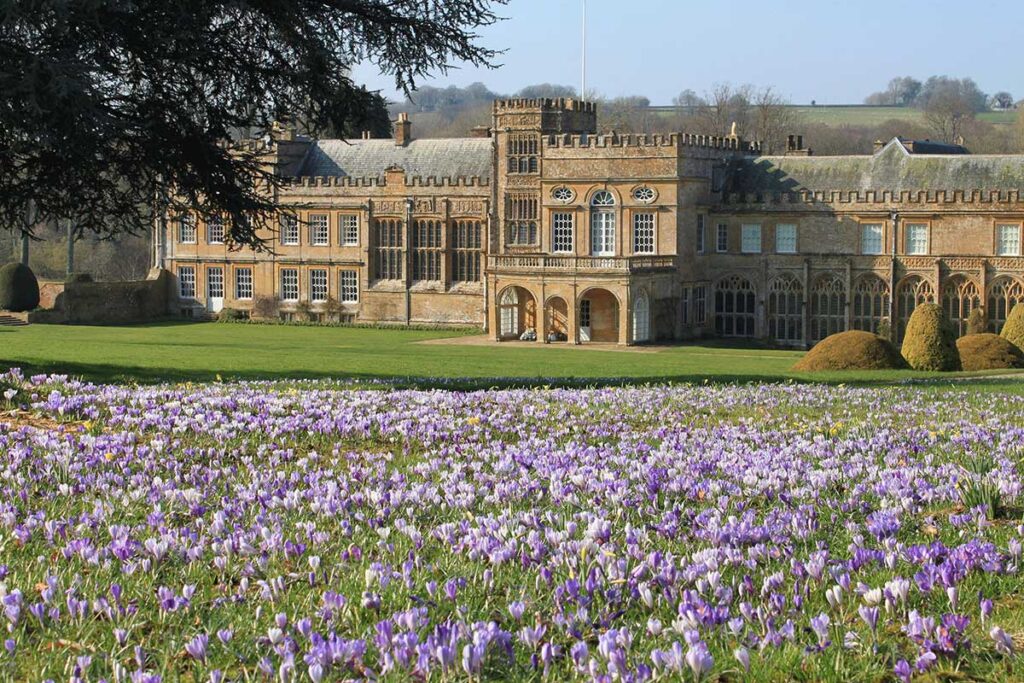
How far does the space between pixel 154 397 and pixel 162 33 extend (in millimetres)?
6872

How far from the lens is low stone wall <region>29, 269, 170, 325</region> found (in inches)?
2325

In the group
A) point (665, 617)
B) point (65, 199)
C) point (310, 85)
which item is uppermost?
point (310, 85)

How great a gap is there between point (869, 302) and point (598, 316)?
10240 mm

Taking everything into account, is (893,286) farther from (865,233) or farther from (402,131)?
(402,131)

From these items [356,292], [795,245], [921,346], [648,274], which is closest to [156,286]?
[356,292]

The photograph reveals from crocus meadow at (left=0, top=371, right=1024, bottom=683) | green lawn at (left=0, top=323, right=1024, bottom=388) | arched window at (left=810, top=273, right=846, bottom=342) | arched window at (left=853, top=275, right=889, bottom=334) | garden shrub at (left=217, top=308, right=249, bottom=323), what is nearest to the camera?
crocus meadow at (left=0, top=371, right=1024, bottom=683)

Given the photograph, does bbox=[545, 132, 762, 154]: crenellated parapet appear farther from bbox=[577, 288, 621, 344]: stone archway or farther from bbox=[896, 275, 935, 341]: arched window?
bbox=[896, 275, 935, 341]: arched window

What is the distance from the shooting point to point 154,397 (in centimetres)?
1334

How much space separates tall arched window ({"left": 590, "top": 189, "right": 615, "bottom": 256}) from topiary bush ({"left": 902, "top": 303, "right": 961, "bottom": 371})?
18.5 meters

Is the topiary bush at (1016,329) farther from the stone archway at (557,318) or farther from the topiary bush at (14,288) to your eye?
the topiary bush at (14,288)

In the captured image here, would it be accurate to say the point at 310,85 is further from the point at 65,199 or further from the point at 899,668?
the point at 899,668

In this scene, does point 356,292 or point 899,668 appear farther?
point 356,292

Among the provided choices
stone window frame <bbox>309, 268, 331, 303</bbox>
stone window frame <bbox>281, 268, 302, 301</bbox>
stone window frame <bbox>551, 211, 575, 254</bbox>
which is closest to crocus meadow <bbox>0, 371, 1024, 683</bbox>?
stone window frame <bbox>551, 211, 575, 254</bbox>

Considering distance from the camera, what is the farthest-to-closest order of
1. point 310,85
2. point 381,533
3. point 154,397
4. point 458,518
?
1. point 310,85
2. point 154,397
3. point 458,518
4. point 381,533
